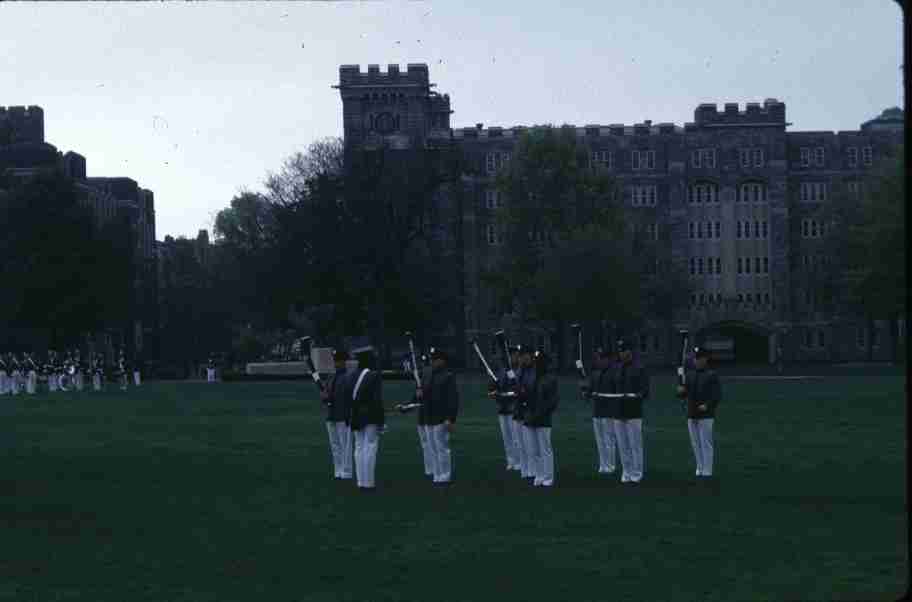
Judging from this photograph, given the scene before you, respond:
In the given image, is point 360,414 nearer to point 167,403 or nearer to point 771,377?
point 167,403

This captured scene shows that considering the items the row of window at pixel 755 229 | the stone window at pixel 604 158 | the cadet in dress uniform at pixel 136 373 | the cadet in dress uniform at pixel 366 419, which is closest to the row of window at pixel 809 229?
the row of window at pixel 755 229

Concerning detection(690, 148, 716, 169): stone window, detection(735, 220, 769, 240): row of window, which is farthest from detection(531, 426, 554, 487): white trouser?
detection(735, 220, 769, 240): row of window

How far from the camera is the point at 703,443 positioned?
89.7ft

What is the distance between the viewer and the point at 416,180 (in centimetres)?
10069

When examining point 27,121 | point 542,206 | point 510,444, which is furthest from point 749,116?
point 510,444

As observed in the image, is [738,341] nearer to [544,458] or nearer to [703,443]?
[703,443]

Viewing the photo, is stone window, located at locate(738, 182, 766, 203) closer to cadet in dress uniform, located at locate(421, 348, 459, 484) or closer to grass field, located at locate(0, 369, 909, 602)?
grass field, located at locate(0, 369, 909, 602)

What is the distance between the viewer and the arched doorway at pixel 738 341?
139500 millimetres

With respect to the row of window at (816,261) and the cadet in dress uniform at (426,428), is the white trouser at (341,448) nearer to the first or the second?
the cadet in dress uniform at (426,428)

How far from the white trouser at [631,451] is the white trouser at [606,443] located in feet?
3.72

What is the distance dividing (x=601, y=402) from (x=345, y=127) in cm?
10214

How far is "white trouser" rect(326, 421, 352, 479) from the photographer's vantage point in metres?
28.3

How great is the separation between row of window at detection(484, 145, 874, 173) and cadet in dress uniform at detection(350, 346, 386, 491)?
112 m

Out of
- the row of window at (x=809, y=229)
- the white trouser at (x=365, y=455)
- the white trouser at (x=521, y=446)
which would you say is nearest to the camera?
the white trouser at (x=365, y=455)
